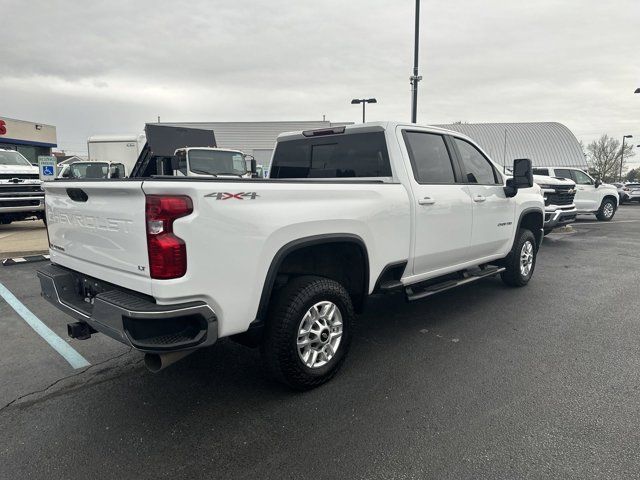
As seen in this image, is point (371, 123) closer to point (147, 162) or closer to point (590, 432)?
point (590, 432)

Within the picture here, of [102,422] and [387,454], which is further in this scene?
[102,422]

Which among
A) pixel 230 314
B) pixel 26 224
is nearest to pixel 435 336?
pixel 230 314

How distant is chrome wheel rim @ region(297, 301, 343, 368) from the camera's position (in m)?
3.20

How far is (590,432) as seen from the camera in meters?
2.75

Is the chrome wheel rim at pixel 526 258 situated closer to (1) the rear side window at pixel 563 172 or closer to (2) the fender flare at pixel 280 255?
(2) the fender flare at pixel 280 255

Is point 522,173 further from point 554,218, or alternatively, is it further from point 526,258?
point 554,218

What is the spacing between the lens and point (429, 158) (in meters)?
4.41

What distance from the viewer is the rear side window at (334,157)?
13.6ft

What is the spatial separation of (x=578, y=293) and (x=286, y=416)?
187 inches

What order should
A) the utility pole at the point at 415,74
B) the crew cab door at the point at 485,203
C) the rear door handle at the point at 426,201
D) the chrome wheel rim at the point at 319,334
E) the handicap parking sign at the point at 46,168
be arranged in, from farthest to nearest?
the utility pole at the point at 415,74 → the handicap parking sign at the point at 46,168 → the crew cab door at the point at 485,203 → the rear door handle at the point at 426,201 → the chrome wheel rim at the point at 319,334

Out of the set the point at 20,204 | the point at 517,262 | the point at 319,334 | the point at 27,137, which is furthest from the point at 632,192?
the point at 27,137

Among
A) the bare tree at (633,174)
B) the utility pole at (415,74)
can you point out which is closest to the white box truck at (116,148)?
the utility pole at (415,74)

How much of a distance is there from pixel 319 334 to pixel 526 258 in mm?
4111

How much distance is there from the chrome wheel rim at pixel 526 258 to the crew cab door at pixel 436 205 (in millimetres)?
1675
